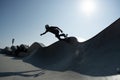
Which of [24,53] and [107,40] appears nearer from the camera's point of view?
[107,40]

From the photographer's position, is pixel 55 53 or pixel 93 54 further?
pixel 55 53

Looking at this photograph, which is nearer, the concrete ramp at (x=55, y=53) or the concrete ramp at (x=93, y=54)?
the concrete ramp at (x=93, y=54)

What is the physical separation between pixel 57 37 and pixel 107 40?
6.54 metres

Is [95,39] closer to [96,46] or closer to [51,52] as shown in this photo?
[96,46]

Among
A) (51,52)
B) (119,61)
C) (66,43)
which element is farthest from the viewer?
(51,52)

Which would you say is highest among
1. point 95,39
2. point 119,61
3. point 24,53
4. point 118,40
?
point 24,53

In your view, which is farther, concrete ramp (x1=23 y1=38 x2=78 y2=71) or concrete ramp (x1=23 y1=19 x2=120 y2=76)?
concrete ramp (x1=23 y1=38 x2=78 y2=71)

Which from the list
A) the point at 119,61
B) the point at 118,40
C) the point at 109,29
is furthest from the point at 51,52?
the point at 119,61

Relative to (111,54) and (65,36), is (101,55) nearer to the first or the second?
(111,54)

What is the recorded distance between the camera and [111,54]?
10539mm

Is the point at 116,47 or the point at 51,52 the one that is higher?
the point at 51,52

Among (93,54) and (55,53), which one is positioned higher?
(55,53)

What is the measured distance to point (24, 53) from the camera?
33219mm

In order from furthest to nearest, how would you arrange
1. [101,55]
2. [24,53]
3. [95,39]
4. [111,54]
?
1. [24,53]
2. [95,39]
3. [101,55]
4. [111,54]
